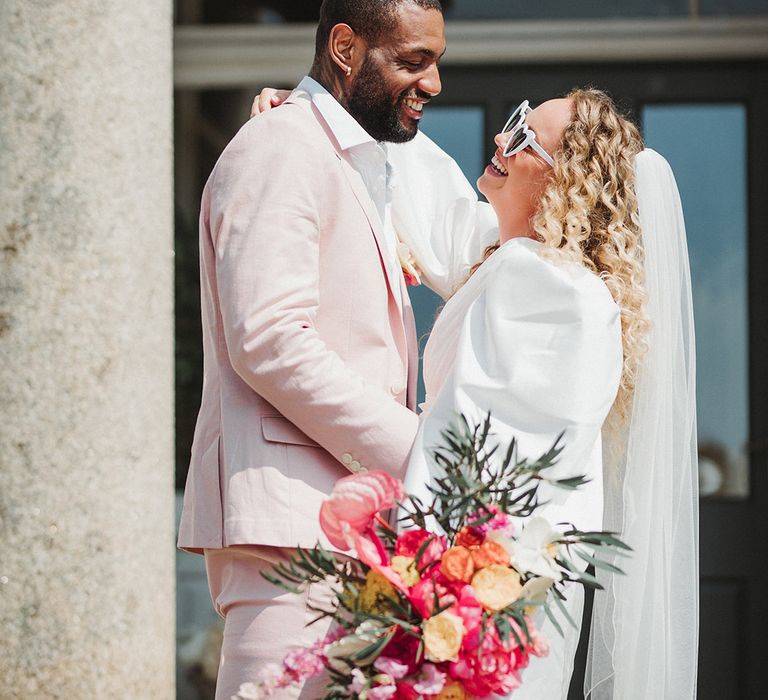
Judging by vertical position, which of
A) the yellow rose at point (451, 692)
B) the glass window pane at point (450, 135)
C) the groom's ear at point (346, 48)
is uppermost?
the glass window pane at point (450, 135)

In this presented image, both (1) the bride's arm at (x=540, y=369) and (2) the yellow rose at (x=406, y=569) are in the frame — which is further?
(1) the bride's arm at (x=540, y=369)

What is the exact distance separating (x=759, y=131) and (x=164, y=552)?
362 cm

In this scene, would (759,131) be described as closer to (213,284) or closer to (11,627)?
(213,284)

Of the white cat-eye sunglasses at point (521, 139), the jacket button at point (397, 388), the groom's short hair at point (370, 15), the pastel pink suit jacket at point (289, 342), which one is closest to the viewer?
the pastel pink suit jacket at point (289, 342)

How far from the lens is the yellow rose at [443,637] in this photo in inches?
77.9

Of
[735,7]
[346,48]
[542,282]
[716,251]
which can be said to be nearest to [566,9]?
[735,7]

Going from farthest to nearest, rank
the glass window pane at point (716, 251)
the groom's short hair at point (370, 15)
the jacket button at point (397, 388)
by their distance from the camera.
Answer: the glass window pane at point (716, 251) < the groom's short hair at point (370, 15) < the jacket button at point (397, 388)

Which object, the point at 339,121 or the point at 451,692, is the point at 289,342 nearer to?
the point at 339,121

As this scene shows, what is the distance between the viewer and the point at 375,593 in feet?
6.81

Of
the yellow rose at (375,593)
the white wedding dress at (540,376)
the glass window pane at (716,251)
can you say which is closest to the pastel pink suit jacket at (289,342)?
the white wedding dress at (540,376)

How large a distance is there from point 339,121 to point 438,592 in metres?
1.07

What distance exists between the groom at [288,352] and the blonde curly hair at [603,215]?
0.36 m

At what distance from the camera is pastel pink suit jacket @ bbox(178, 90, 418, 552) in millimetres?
2387

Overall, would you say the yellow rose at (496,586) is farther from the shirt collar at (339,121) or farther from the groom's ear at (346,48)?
the groom's ear at (346,48)
